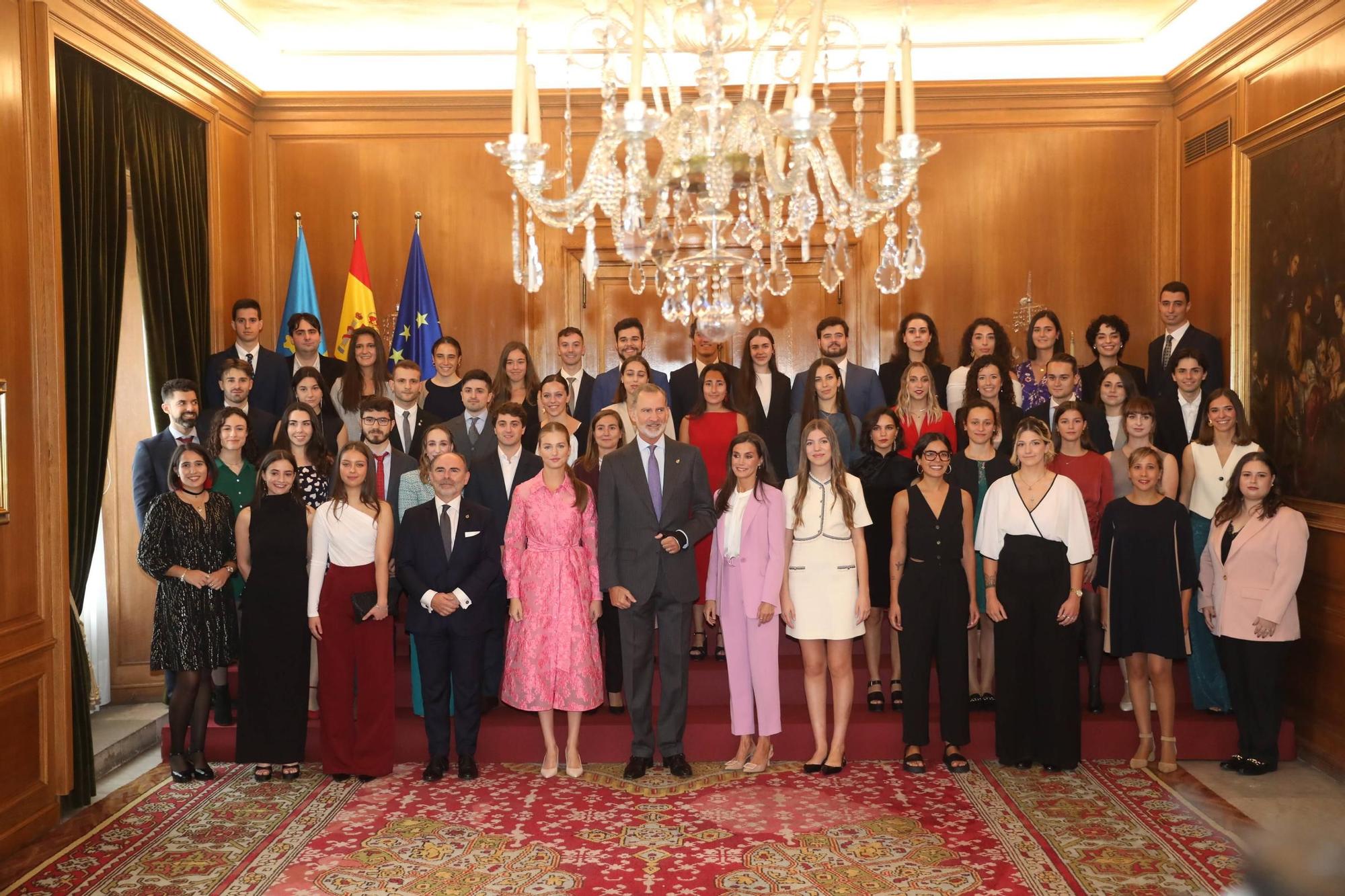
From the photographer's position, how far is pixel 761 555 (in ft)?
19.5

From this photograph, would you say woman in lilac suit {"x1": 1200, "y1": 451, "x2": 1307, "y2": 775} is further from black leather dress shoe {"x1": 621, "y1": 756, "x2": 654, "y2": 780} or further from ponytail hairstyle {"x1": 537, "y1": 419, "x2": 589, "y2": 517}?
ponytail hairstyle {"x1": 537, "y1": 419, "x2": 589, "y2": 517}

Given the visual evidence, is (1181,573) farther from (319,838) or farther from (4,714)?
(4,714)

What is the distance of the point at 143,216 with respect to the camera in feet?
22.2

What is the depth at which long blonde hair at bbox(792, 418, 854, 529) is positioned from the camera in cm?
595

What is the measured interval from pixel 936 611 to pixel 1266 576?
171 cm

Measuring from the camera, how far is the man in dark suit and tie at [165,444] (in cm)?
619

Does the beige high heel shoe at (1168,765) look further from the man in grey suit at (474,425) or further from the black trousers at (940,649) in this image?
the man in grey suit at (474,425)

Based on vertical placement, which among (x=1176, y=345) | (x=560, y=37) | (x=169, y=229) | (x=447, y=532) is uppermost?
(x=560, y=37)

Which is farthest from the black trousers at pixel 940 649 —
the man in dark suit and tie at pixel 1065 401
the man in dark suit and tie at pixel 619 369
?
the man in dark suit and tie at pixel 619 369

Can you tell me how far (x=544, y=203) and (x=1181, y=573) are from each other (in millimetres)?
4052

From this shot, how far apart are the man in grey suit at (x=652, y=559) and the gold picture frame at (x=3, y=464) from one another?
8.90 ft

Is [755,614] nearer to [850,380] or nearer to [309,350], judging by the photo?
[850,380]

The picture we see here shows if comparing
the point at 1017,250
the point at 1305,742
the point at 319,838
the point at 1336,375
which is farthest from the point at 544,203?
the point at 1017,250

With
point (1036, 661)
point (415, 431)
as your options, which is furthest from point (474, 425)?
point (1036, 661)
